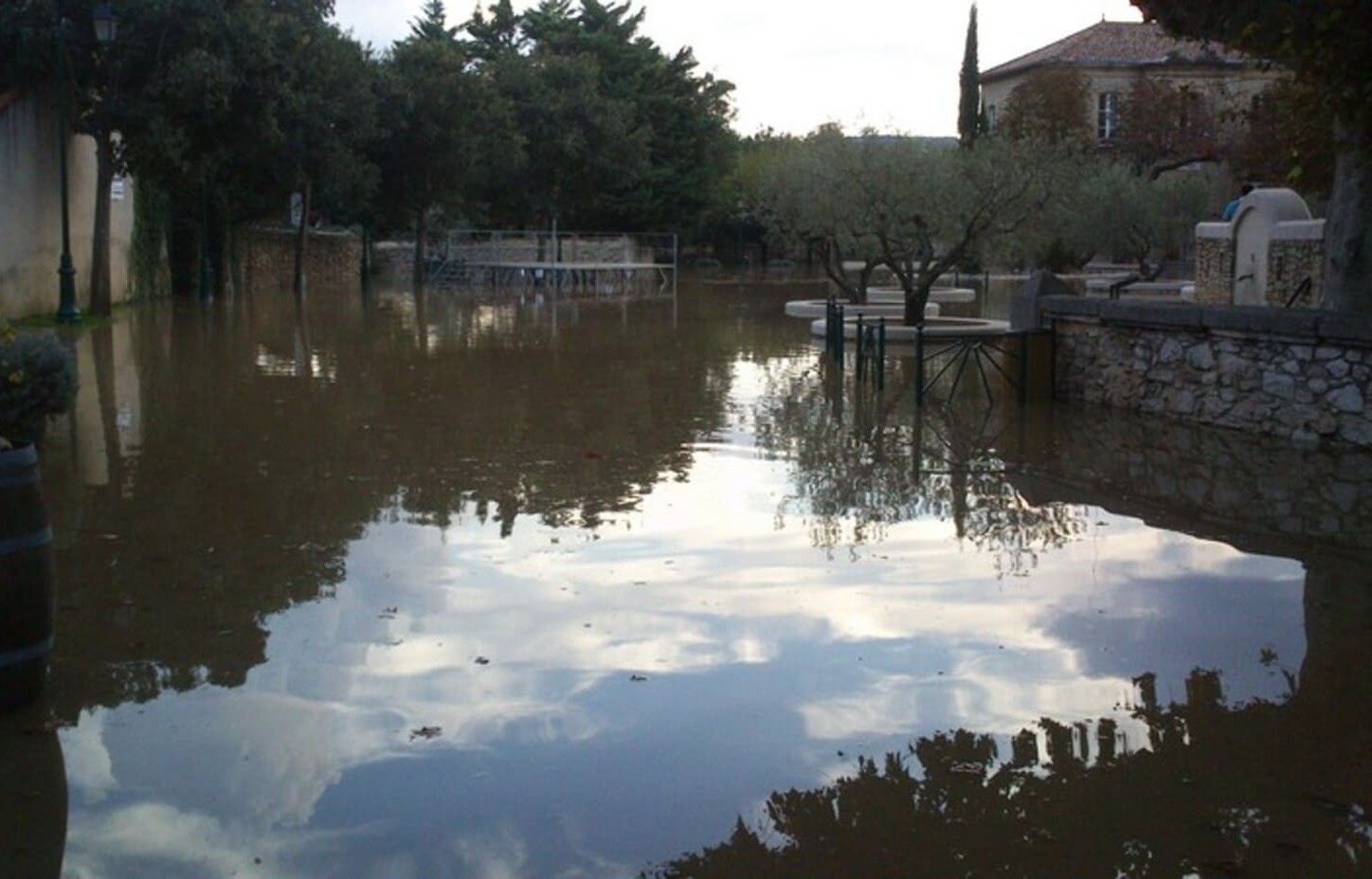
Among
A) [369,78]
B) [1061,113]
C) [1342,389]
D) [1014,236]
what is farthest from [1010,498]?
[1061,113]

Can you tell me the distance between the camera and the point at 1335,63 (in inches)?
504

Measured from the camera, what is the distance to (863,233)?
93.2 ft

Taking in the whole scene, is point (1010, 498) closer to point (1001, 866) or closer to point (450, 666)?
point (450, 666)

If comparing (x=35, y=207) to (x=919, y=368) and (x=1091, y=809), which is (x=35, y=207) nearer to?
(x=919, y=368)

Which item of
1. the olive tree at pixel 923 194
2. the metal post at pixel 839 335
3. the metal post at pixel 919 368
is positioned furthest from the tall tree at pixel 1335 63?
the olive tree at pixel 923 194

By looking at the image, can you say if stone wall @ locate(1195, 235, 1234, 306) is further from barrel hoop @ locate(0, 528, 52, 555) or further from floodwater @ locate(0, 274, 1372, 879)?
barrel hoop @ locate(0, 528, 52, 555)

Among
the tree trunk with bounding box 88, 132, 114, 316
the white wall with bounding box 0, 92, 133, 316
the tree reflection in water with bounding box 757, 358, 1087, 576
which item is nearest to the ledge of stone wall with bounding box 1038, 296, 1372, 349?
the tree reflection in water with bounding box 757, 358, 1087, 576

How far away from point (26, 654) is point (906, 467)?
7.97m

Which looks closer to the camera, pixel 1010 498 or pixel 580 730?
pixel 580 730

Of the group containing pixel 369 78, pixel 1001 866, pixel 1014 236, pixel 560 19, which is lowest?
pixel 1001 866

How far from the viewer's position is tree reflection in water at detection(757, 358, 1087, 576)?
9812 mm

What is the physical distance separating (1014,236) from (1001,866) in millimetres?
23203

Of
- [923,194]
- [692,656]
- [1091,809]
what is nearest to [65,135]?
[923,194]

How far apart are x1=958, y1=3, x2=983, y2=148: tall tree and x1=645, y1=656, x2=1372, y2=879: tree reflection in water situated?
63.9 meters
